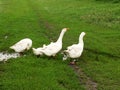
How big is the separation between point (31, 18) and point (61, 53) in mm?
16660

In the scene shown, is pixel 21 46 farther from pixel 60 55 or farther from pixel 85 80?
pixel 85 80

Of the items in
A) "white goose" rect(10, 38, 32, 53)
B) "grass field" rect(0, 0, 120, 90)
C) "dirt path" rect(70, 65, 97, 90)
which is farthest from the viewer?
"white goose" rect(10, 38, 32, 53)

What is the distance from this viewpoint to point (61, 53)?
17.8m

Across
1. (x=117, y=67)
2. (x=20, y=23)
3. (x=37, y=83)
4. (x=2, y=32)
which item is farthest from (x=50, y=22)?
(x=37, y=83)

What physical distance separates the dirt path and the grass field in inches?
3.2

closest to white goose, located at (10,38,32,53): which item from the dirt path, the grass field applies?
the grass field

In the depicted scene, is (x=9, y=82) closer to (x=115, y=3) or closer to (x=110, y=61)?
(x=110, y=61)

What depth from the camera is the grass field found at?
1355 centimetres

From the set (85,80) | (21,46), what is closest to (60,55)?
(21,46)

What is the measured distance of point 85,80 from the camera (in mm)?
14180

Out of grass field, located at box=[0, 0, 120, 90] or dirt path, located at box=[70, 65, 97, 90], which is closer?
dirt path, located at box=[70, 65, 97, 90]

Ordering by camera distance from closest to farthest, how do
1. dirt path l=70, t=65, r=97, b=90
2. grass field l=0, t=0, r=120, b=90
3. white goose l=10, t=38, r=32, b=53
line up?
dirt path l=70, t=65, r=97, b=90 → grass field l=0, t=0, r=120, b=90 → white goose l=10, t=38, r=32, b=53

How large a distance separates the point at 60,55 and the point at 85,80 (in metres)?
3.41

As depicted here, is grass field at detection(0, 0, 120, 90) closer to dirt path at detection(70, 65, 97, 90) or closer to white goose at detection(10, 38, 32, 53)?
dirt path at detection(70, 65, 97, 90)
